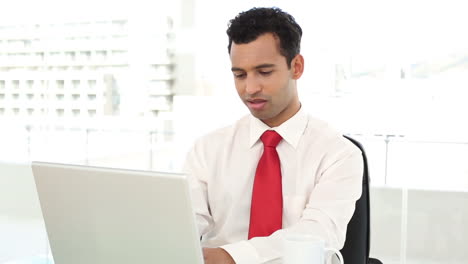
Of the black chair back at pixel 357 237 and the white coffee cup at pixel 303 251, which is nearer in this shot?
the white coffee cup at pixel 303 251

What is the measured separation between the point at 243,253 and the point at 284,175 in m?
0.39

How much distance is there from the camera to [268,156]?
1652 millimetres

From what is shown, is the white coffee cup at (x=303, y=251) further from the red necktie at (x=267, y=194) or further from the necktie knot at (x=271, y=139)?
the necktie knot at (x=271, y=139)

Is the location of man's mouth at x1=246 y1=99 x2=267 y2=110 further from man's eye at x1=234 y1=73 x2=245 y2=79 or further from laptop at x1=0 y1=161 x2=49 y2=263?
laptop at x1=0 y1=161 x2=49 y2=263

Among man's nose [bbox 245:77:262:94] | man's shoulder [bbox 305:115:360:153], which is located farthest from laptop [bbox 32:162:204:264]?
man's shoulder [bbox 305:115:360:153]

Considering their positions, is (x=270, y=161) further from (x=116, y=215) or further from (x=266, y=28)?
(x=116, y=215)

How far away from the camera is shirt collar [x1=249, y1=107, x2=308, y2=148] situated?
65.6 inches

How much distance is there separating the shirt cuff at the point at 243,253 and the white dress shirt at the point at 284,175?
0.72 ft

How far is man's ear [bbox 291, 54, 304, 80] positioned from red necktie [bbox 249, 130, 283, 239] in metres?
0.16

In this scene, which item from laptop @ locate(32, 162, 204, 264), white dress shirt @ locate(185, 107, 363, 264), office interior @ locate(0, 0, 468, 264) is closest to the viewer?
laptop @ locate(32, 162, 204, 264)

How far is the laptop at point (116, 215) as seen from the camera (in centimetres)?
101

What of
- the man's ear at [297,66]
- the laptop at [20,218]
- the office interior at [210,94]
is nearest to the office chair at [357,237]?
the man's ear at [297,66]

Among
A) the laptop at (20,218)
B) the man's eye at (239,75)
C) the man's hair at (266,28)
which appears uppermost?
the man's hair at (266,28)

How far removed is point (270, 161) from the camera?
5.38ft
